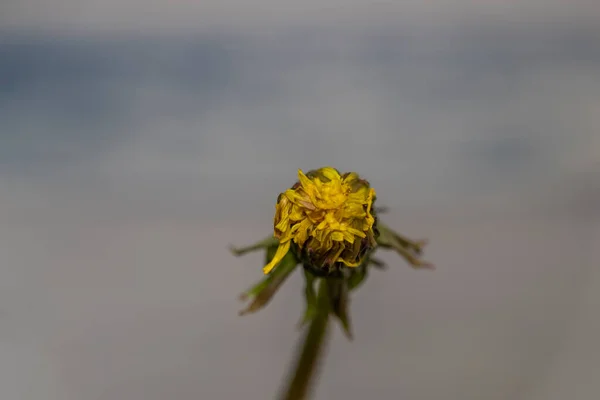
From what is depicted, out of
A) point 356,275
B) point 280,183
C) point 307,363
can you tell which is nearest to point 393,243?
point 356,275

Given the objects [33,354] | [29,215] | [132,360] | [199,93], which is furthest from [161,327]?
[199,93]

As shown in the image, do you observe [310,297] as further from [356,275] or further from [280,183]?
[280,183]

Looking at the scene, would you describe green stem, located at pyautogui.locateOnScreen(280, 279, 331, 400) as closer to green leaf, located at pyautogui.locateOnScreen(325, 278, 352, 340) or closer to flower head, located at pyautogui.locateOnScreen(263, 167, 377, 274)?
green leaf, located at pyautogui.locateOnScreen(325, 278, 352, 340)

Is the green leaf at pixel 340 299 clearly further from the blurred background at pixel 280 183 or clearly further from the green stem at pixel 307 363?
the blurred background at pixel 280 183

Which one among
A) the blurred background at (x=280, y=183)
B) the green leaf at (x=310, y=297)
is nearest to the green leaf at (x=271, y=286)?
the green leaf at (x=310, y=297)

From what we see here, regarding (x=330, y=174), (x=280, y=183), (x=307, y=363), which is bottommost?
(x=307, y=363)

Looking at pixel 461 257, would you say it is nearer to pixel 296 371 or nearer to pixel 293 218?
pixel 296 371

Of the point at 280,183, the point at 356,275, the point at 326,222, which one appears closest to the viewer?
the point at 326,222
